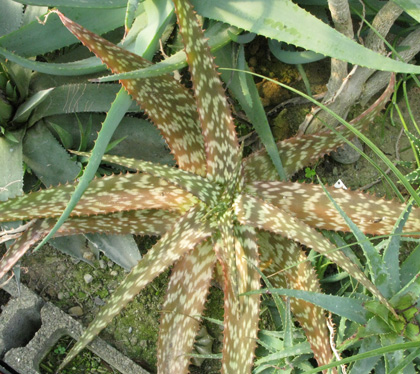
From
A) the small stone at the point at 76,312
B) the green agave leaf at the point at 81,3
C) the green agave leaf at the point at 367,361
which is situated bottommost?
the small stone at the point at 76,312

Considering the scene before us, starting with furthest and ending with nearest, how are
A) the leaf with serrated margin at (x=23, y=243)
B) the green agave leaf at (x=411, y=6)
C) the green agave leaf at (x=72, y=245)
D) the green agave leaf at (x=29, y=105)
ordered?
the green agave leaf at (x=72, y=245), the green agave leaf at (x=29, y=105), the leaf with serrated margin at (x=23, y=243), the green agave leaf at (x=411, y=6)

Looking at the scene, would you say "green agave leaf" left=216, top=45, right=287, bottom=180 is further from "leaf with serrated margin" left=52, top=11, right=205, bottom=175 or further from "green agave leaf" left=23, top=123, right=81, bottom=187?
"green agave leaf" left=23, top=123, right=81, bottom=187

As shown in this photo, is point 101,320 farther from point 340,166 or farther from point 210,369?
point 340,166

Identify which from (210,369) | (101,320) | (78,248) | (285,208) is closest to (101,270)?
(78,248)

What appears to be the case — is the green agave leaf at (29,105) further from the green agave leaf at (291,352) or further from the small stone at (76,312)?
the green agave leaf at (291,352)

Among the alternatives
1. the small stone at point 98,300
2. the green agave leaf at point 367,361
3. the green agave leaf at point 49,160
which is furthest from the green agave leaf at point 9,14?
the green agave leaf at point 367,361

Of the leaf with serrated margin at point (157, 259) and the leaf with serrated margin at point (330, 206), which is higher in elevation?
the leaf with serrated margin at point (330, 206)
